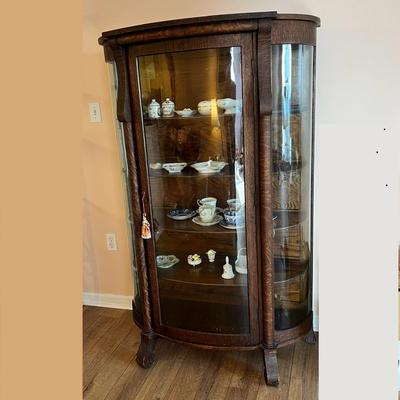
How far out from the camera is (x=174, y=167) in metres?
1.79

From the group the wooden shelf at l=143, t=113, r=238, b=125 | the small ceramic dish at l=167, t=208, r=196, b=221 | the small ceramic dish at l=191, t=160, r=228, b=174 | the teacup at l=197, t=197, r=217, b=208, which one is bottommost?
the small ceramic dish at l=167, t=208, r=196, b=221

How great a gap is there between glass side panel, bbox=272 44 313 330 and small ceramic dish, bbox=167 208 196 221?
40cm

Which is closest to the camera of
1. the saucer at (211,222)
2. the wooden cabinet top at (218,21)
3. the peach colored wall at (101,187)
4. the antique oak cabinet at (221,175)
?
the wooden cabinet top at (218,21)

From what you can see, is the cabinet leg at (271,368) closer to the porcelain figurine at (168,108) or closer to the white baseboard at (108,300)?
the white baseboard at (108,300)

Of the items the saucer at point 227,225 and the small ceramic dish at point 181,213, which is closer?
the saucer at point 227,225

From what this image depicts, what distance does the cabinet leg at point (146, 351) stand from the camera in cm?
190

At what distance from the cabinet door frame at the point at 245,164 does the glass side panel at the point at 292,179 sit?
0.39ft

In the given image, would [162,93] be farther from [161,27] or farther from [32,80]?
[32,80]

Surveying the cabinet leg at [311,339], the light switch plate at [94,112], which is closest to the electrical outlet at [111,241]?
the light switch plate at [94,112]

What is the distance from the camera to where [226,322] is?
1.80 meters

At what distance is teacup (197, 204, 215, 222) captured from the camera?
182 cm

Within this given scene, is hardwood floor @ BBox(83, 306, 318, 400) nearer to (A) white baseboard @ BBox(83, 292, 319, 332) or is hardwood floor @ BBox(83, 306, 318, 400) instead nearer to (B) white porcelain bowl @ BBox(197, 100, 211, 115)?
(A) white baseboard @ BBox(83, 292, 319, 332)

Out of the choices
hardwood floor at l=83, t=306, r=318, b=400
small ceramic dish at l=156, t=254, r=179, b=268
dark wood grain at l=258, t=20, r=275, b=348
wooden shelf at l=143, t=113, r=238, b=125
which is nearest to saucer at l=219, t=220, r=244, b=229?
dark wood grain at l=258, t=20, r=275, b=348

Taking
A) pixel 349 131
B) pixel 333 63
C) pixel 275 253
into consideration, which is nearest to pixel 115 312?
pixel 275 253
